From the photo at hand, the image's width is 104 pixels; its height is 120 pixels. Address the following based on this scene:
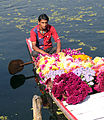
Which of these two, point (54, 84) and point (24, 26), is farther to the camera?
Result: point (24, 26)

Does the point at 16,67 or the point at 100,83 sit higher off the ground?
the point at 100,83

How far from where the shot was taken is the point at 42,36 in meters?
8.19

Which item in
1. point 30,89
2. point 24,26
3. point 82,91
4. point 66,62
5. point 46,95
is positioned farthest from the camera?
point 24,26

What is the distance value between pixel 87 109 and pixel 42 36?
4.04 metres

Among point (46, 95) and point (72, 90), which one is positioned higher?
point (72, 90)

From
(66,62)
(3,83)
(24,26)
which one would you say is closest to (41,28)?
(66,62)

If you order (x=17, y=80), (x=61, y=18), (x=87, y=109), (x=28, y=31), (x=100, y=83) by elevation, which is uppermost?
(x=61, y=18)

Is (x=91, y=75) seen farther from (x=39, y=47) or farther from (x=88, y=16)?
(x=88, y=16)

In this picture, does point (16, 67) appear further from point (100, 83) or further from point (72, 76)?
point (100, 83)

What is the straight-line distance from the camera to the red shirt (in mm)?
8039

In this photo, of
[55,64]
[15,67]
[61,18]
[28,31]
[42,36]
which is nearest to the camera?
[55,64]

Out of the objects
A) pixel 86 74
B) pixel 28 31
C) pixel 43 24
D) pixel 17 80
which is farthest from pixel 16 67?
pixel 28 31

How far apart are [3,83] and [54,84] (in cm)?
377

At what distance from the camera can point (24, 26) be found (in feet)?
51.5
